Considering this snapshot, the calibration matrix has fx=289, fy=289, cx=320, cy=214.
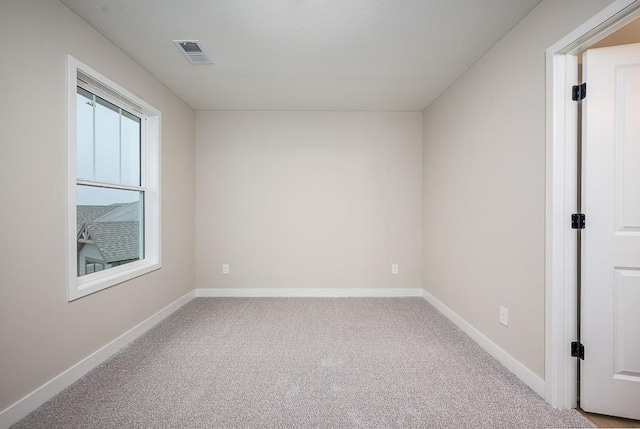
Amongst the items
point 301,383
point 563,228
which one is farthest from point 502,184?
point 301,383

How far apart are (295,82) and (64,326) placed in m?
2.81

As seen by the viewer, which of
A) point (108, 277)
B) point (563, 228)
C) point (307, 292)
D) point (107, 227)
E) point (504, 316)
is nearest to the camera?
point (563, 228)

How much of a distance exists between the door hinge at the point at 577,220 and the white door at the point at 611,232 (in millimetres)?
25

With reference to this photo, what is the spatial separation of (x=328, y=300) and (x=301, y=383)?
1.86m

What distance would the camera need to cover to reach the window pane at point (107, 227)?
7.34ft

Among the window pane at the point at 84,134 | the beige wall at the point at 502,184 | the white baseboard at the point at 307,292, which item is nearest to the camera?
the beige wall at the point at 502,184

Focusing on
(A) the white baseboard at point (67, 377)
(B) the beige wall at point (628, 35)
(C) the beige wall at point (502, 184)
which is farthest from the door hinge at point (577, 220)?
(A) the white baseboard at point (67, 377)

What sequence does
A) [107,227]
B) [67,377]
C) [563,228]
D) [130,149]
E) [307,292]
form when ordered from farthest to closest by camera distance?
[307,292] → [130,149] → [107,227] → [67,377] → [563,228]

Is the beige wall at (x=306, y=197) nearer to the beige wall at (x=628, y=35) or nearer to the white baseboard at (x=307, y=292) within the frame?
the white baseboard at (x=307, y=292)

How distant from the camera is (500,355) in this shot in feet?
7.28

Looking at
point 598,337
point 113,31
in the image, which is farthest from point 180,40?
point 598,337

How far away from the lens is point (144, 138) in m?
3.03

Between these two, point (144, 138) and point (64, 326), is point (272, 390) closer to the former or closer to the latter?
point (64, 326)

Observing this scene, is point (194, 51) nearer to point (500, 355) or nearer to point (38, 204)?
point (38, 204)
